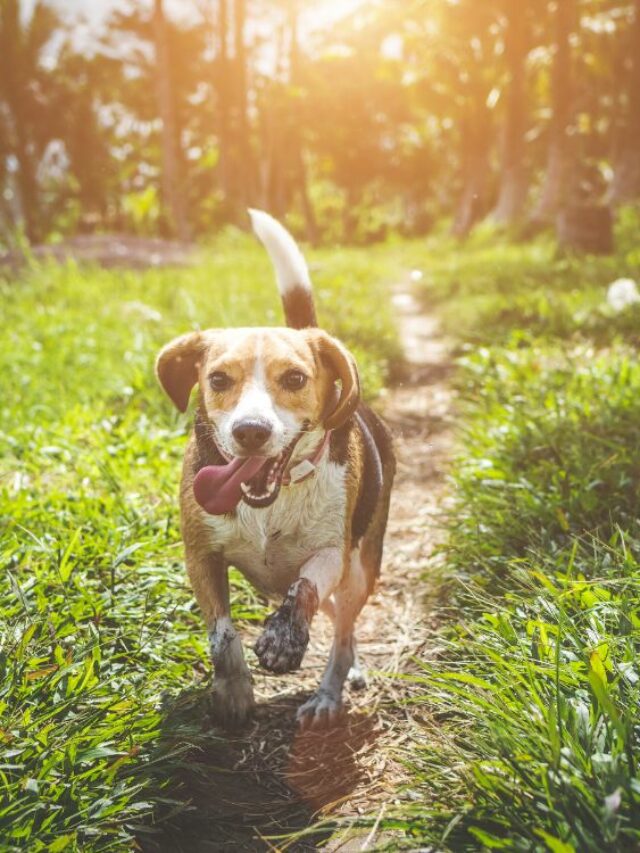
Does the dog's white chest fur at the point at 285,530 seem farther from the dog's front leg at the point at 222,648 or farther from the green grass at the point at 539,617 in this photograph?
the green grass at the point at 539,617

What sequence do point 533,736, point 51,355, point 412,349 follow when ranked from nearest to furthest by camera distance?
point 533,736 → point 51,355 → point 412,349

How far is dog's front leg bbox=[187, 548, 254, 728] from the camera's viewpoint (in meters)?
2.37

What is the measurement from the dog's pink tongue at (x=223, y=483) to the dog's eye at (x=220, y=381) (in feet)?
0.90

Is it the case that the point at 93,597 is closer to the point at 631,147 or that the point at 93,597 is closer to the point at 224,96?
the point at 631,147

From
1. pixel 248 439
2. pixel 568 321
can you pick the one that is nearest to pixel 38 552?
pixel 248 439

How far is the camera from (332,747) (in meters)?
2.48

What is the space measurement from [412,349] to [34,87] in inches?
1183

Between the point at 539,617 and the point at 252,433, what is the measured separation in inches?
39.3

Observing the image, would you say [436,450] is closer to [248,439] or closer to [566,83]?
[248,439]

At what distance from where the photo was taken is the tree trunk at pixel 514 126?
16719mm

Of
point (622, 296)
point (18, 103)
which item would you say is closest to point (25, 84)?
point (18, 103)

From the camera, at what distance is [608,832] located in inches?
58.7

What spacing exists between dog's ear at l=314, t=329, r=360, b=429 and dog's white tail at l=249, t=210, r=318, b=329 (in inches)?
13.6

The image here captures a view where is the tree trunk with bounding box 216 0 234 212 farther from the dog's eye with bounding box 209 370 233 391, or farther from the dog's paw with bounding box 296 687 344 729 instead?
the dog's paw with bounding box 296 687 344 729
